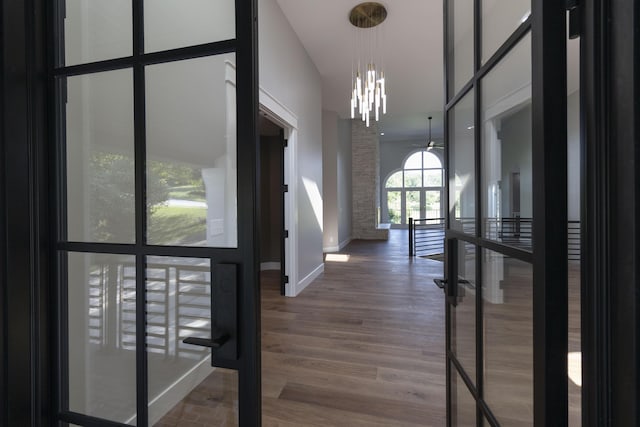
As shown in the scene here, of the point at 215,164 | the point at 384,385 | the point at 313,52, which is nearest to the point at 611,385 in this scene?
the point at 215,164

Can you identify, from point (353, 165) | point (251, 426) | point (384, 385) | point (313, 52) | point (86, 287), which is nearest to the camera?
point (251, 426)

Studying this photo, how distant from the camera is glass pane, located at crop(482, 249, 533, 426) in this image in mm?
720

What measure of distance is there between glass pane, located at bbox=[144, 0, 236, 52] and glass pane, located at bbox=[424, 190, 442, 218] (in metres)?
13.6

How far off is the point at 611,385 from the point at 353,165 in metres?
9.12

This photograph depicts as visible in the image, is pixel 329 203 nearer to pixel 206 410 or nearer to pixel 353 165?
pixel 353 165

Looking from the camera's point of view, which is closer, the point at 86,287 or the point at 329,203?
the point at 86,287

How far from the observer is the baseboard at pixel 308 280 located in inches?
150

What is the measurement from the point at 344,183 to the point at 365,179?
45.1 inches

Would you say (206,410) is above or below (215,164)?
below

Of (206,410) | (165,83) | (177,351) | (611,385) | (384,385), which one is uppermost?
(165,83)

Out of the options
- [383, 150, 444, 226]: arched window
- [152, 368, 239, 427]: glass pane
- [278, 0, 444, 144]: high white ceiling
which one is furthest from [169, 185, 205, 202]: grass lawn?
[383, 150, 444, 226]: arched window

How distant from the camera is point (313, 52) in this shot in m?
4.29

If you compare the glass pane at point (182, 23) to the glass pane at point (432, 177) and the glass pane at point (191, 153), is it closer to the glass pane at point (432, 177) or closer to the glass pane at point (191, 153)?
the glass pane at point (191, 153)

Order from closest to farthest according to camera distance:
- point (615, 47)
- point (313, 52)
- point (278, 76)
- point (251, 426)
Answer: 1. point (615, 47)
2. point (251, 426)
3. point (278, 76)
4. point (313, 52)
